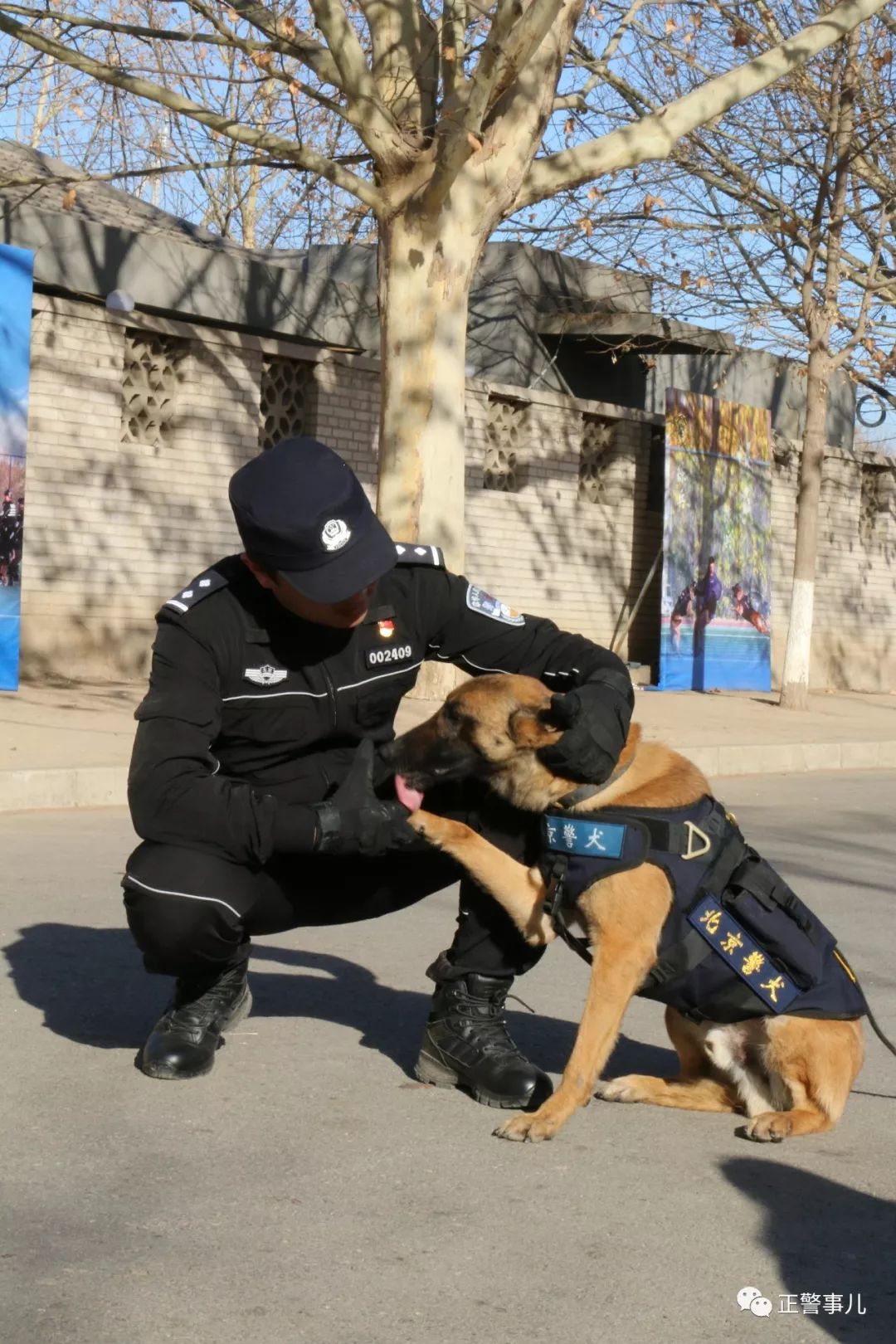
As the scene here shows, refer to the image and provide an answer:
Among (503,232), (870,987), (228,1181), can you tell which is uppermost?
(503,232)

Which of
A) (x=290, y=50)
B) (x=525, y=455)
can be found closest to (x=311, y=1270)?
(x=290, y=50)

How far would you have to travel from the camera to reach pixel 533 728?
12.0 feet

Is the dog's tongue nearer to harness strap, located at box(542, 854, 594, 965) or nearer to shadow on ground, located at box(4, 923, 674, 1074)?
harness strap, located at box(542, 854, 594, 965)

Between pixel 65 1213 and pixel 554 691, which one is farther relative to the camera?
pixel 554 691

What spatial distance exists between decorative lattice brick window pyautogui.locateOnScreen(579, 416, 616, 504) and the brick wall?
0.03m

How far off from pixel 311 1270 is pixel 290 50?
10.3 meters

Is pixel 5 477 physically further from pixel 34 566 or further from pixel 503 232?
pixel 503 232

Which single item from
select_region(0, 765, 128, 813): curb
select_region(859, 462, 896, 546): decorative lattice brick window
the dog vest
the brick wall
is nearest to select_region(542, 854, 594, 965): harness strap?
the dog vest

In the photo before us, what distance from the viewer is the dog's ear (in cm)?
364

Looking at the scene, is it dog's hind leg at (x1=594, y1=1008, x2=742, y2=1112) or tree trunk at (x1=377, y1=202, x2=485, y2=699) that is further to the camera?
tree trunk at (x1=377, y1=202, x2=485, y2=699)

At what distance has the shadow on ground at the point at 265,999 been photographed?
13.9 ft

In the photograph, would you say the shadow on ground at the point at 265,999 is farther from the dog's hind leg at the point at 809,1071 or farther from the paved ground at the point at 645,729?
the paved ground at the point at 645,729

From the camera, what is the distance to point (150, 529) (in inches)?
560

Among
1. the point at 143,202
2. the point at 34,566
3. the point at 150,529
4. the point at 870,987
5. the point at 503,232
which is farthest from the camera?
the point at 503,232
